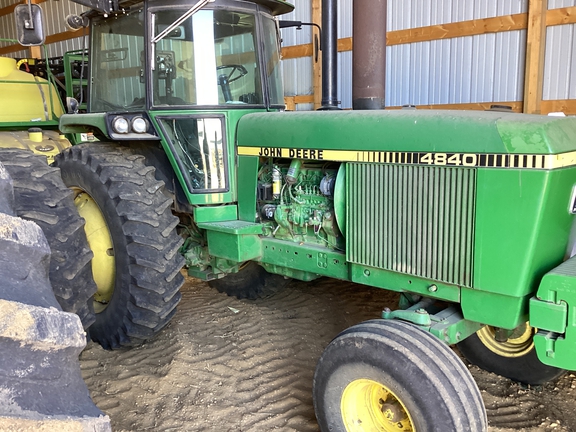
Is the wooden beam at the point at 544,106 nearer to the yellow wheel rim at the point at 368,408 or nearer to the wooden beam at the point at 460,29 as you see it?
the wooden beam at the point at 460,29

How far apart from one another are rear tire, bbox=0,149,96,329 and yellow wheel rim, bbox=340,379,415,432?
1.58 meters

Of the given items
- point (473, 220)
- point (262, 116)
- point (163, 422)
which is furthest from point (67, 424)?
point (262, 116)

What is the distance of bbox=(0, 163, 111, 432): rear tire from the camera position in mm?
1243

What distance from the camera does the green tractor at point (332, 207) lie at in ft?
7.15

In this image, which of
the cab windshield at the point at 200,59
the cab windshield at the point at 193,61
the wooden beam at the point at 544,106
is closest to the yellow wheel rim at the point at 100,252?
the cab windshield at the point at 193,61

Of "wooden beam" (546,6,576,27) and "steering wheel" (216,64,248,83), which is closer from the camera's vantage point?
"steering wheel" (216,64,248,83)

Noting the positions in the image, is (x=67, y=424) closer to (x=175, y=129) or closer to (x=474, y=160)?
(x=474, y=160)

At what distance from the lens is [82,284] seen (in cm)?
308

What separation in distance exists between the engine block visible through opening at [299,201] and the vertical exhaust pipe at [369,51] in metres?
0.65

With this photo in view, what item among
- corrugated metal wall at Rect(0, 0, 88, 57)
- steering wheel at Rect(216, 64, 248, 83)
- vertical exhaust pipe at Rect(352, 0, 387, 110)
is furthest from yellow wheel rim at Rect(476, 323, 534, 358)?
corrugated metal wall at Rect(0, 0, 88, 57)

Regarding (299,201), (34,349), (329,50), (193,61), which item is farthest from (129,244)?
(329,50)

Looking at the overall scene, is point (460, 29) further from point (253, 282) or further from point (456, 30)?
point (253, 282)

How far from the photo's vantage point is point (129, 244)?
3.19m

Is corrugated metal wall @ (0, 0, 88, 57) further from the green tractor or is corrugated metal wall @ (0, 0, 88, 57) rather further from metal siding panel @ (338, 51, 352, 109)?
the green tractor
